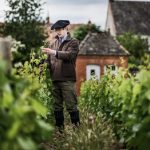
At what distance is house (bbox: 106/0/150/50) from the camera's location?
242 feet

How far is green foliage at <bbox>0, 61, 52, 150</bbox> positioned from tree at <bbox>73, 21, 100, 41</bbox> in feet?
186

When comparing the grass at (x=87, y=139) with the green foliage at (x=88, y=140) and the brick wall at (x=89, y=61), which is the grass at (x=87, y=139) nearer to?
the green foliage at (x=88, y=140)

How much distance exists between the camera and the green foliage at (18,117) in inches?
154

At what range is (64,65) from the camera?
365 inches

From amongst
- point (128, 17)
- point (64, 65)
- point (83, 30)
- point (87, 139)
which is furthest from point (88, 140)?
point (128, 17)

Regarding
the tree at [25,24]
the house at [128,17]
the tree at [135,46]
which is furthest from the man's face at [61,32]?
the house at [128,17]

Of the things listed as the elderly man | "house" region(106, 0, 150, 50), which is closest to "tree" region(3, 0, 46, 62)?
"house" region(106, 0, 150, 50)

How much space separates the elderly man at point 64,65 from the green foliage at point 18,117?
Result: 4.63 metres

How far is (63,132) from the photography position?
8891 millimetres

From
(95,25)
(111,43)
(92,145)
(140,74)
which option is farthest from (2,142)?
(95,25)

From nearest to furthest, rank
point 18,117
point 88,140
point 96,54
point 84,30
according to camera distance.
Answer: point 18,117, point 88,140, point 96,54, point 84,30

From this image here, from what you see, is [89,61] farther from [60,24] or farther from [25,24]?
[60,24]

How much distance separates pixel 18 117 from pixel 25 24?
48.3 meters

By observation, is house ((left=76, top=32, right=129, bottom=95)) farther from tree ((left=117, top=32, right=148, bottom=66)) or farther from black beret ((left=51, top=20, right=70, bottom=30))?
black beret ((left=51, top=20, right=70, bottom=30))
